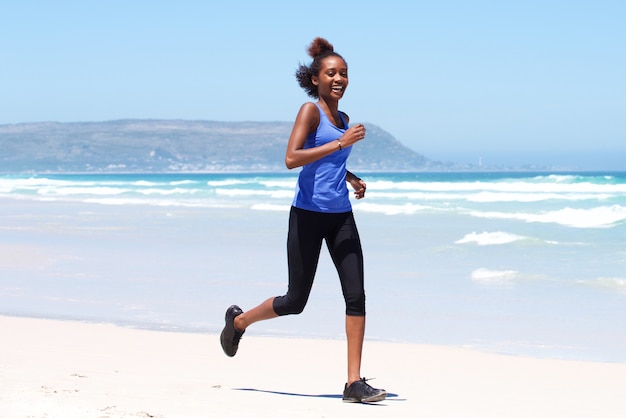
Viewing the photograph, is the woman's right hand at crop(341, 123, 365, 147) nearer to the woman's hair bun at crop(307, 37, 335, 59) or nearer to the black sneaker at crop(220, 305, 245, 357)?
the woman's hair bun at crop(307, 37, 335, 59)

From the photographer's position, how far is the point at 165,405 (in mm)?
4086

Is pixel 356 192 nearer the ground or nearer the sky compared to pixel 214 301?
nearer the sky

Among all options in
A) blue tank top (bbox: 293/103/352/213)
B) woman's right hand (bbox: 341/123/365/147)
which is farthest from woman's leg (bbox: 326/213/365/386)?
woman's right hand (bbox: 341/123/365/147)

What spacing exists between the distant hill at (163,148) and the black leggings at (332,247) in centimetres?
15334

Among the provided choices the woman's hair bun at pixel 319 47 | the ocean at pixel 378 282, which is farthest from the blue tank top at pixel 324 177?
the ocean at pixel 378 282

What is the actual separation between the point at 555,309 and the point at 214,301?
111 inches

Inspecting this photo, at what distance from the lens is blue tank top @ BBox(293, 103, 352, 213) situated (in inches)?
173

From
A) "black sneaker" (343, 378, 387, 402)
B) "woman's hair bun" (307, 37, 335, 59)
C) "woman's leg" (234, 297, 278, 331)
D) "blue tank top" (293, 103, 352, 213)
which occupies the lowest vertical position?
"black sneaker" (343, 378, 387, 402)

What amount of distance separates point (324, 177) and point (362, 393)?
101 centimetres

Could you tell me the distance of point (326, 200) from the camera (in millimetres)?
4402

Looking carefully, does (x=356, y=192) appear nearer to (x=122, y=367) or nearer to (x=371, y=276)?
(x=122, y=367)

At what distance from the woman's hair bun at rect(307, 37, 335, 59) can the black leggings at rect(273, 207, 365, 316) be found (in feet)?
2.57

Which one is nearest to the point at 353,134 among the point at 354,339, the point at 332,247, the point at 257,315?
the point at 332,247

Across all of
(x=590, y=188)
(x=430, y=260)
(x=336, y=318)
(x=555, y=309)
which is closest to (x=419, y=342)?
(x=336, y=318)
